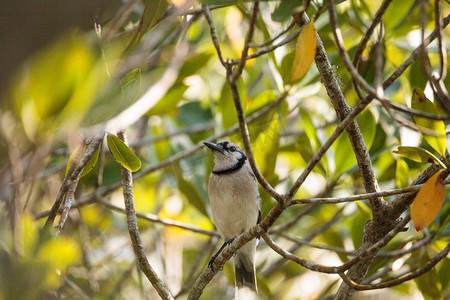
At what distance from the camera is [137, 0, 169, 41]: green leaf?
287cm

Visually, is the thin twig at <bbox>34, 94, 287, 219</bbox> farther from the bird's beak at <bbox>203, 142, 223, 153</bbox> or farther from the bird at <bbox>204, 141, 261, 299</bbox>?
the bird at <bbox>204, 141, 261, 299</bbox>

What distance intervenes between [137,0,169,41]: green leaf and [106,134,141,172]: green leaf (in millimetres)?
570

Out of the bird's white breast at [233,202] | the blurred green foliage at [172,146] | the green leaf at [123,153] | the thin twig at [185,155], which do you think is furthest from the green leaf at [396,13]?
the green leaf at [123,153]

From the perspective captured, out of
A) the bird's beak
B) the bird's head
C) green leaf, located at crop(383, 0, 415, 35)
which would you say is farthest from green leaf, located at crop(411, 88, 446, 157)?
the bird's head

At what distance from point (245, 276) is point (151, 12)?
2569 mm

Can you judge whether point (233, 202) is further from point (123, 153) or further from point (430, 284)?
point (123, 153)

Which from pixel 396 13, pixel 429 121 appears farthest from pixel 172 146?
pixel 429 121

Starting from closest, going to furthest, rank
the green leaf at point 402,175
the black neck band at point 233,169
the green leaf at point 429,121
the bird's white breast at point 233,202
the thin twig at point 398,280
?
the thin twig at point 398,280
the green leaf at point 429,121
the green leaf at point 402,175
the bird's white breast at point 233,202
the black neck band at point 233,169

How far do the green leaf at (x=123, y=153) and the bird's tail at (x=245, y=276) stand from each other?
78.3 inches

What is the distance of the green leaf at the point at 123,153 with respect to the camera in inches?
109

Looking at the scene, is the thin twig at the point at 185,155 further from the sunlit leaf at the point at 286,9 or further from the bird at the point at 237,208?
the sunlit leaf at the point at 286,9

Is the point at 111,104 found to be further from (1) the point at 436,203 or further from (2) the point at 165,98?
(2) the point at 165,98

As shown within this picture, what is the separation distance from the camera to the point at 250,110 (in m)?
4.33

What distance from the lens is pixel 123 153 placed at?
2787 mm
